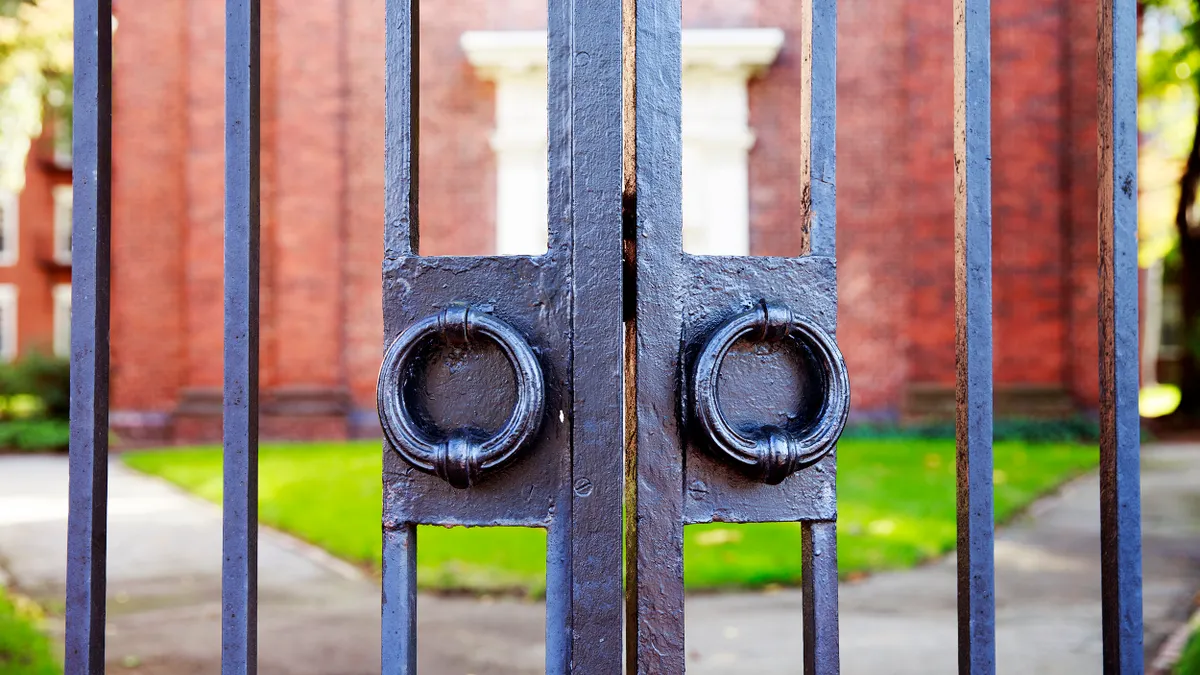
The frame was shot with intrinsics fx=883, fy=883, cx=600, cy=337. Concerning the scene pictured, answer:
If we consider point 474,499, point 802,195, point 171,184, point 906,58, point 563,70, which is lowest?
point 474,499

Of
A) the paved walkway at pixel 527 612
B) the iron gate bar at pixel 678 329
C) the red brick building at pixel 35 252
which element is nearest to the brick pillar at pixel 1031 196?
the paved walkway at pixel 527 612

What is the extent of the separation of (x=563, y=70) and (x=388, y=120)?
0.71 feet

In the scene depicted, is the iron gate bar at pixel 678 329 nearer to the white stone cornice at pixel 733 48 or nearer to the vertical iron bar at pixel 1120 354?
the vertical iron bar at pixel 1120 354

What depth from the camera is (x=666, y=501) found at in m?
0.98

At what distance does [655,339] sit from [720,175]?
10.9m

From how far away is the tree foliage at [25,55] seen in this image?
4.16 m

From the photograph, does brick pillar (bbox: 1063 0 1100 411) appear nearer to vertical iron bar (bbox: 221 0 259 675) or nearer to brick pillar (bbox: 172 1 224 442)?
brick pillar (bbox: 172 1 224 442)

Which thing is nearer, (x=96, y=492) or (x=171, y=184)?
(x=96, y=492)

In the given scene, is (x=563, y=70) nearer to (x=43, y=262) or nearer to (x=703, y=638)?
(x=703, y=638)

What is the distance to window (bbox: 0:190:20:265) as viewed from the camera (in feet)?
86.1

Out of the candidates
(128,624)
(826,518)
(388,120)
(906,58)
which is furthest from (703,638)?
(906,58)

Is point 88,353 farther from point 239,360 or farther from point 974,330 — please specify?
point 974,330

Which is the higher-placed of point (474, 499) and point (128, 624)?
point (474, 499)

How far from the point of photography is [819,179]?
1053 millimetres
